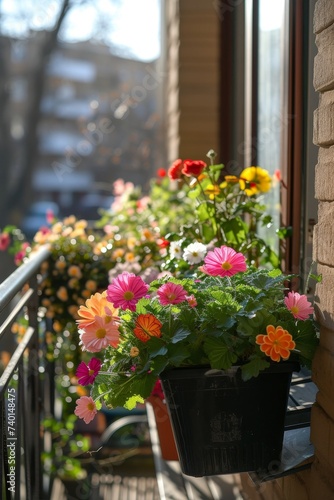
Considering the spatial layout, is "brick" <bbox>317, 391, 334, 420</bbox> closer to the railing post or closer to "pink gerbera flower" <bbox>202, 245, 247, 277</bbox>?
"pink gerbera flower" <bbox>202, 245, 247, 277</bbox>

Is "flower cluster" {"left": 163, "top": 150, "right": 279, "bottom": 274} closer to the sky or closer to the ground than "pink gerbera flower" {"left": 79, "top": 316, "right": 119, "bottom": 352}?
closer to the sky

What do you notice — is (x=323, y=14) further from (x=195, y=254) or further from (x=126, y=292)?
(x=195, y=254)

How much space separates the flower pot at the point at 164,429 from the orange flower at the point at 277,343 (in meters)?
1.00

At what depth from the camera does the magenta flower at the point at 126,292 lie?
1.64 metres

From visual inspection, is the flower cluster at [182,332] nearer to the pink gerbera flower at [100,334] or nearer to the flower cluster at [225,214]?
the pink gerbera flower at [100,334]

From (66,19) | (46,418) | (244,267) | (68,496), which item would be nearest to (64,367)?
(46,418)

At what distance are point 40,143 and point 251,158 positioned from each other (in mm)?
3317

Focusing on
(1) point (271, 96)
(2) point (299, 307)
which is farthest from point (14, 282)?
(1) point (271, 96)

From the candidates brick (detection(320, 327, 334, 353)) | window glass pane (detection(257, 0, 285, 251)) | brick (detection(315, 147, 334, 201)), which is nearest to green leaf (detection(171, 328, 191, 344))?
brick (detection(320, 327, 334, 353))

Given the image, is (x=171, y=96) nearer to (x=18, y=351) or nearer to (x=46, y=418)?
(x=46, y=418)

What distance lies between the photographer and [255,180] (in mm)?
2566

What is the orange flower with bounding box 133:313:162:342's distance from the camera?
152 cm

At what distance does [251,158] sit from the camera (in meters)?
3.41

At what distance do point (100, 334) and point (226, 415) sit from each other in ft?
0.95
